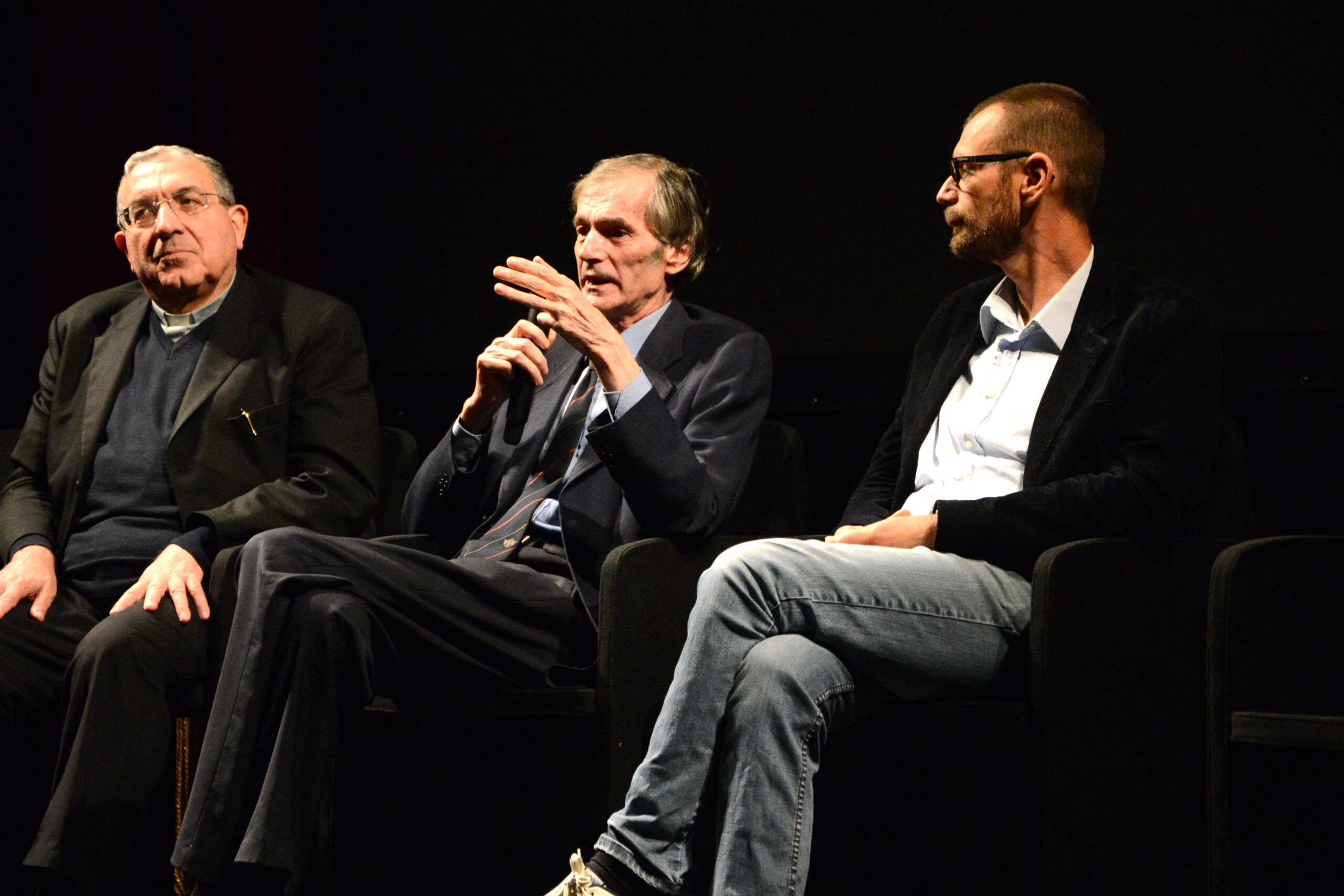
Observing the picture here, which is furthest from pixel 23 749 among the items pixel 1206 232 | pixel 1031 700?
pixel 1206 232

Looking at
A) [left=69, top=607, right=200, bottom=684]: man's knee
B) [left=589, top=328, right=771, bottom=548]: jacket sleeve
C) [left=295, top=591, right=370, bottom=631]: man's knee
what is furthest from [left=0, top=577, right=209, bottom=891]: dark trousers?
[left=589, top=328, right=771, bottom=548]: jacket sleeve

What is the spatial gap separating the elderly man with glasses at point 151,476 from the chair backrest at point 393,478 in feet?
0.46

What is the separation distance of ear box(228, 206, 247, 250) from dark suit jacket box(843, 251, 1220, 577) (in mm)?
1588

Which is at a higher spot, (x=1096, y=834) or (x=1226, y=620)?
(x=1226, y=620)

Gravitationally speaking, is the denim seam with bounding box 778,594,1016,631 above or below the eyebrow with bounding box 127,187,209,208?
below

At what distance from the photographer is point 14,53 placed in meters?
3.60

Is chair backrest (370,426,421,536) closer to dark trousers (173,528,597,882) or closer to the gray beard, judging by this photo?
dark trousers (173,528,597,882)

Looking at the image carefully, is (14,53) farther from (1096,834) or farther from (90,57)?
(1096,834)

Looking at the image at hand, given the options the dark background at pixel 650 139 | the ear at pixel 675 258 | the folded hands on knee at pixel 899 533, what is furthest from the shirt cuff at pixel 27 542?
the folded hands on knee at pixel 899 533

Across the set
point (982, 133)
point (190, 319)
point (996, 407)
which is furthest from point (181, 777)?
point (982, 133)

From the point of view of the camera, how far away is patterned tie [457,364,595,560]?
233 cm

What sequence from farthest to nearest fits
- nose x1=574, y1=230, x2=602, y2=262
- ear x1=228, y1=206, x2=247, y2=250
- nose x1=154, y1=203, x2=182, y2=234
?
ear x1=228, y1=206, x2=247, y2=250 < nose x1=154, y1=203, x2=182, y2=234 < nose x1=574, y1=230, x2=602, y2=262

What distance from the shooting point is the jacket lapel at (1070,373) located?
201 centimetres

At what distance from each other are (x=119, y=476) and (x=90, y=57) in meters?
1.60
